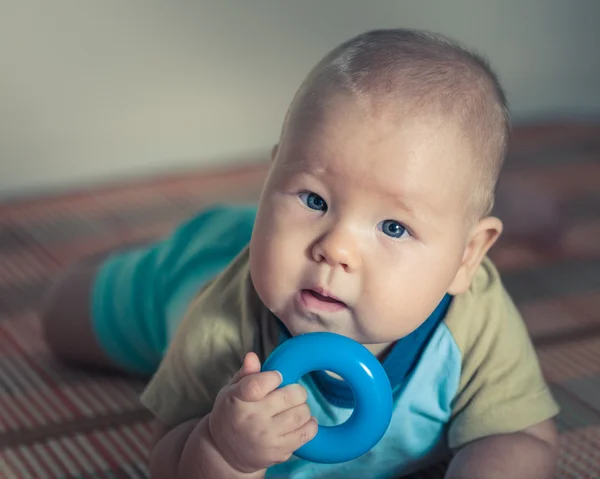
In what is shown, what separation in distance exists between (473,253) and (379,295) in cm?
12

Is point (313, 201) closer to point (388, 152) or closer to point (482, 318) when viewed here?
point (388, 152)

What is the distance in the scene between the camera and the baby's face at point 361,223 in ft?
2.18

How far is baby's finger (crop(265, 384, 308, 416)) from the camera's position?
66 cm

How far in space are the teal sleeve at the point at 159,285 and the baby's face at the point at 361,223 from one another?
276 millimetres

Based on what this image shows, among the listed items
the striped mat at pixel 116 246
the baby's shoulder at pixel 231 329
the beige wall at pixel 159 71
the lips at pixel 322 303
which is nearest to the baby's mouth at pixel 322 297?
the lips at pixel 322 303

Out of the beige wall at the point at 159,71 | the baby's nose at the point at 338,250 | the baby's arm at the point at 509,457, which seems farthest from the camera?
the beige wall at the point at 159,71

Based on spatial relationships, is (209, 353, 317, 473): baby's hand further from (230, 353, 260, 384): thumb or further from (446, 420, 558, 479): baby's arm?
(446, 420, 558, 479): baby's arm

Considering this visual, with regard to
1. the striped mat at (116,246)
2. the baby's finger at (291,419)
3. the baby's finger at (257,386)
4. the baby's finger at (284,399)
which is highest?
the baby's finger at (257,386)

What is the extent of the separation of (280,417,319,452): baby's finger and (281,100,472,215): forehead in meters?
0.17

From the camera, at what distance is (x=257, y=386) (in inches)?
25.8

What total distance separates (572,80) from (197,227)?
3.60 feet

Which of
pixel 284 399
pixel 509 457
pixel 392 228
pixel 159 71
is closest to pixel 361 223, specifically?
pixel 392 228

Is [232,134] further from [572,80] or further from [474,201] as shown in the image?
[474,201]

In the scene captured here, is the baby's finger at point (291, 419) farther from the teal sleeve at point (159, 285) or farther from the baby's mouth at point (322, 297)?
the teal sleeve at point (159, 285)
